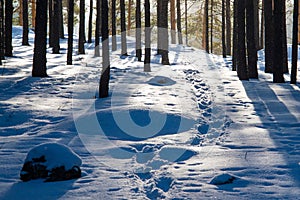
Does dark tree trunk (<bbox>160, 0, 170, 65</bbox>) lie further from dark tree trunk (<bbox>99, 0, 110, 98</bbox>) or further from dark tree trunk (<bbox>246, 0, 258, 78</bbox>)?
dark tree trunk (<bbox>99, 0, 110, 98</bbox>)

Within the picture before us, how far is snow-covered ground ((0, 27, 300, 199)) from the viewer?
5.63m

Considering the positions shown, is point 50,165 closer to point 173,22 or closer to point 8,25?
point 8,25

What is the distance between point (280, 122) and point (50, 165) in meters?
6.08

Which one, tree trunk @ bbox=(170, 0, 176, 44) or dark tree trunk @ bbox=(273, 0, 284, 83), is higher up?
tree trunk @ bbox=(170, 0, 176, 44)

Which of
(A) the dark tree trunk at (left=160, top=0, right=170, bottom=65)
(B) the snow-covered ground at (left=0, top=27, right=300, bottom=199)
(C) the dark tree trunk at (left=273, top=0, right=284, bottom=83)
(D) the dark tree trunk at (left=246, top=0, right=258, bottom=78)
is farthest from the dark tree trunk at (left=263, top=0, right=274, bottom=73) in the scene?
(A) the dark tree trunk at (left=160, top=0, right=170, bottom=65)

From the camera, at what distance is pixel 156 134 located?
8.81 m

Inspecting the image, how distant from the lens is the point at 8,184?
5.70 meters

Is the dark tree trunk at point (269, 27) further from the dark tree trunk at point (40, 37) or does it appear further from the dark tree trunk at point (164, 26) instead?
the dark tree trunk at point (40, 37)

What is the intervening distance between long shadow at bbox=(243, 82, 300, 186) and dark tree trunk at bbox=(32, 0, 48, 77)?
7.61 meters

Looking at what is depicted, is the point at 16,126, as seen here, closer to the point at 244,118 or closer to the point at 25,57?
the point at 244,118

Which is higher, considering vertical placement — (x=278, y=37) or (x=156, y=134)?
(x=278, y=37)

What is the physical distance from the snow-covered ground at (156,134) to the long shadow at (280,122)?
2 cm

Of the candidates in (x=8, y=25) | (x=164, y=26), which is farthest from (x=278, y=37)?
(x=8, y=25)

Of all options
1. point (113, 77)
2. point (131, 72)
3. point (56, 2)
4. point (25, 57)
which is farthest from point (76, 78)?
point (56, 2)
